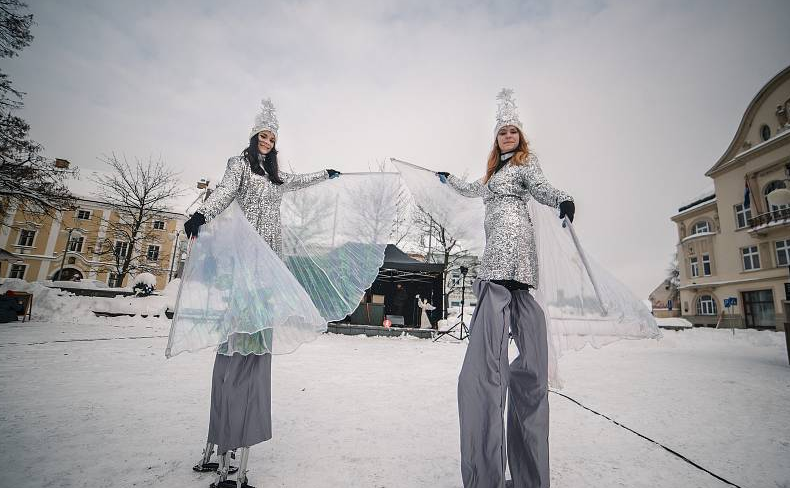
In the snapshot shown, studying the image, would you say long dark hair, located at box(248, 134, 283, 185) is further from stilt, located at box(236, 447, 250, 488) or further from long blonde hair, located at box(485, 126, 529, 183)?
stilt, located at box(236, 447, 250, 488)

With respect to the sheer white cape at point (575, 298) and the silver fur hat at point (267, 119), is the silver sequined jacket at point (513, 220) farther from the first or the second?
the silver fur hat at point (267, 119)

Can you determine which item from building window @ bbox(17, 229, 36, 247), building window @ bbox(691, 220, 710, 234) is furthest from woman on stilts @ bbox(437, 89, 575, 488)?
building window @ bbox(17, 229, 36, 247)

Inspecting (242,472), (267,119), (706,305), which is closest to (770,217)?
(706,305)

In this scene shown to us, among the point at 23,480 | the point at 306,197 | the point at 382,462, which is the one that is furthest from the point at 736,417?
the point at 23,480

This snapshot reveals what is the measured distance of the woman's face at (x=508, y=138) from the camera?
7.37 ft

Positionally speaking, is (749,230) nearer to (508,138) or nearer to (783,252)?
(783,252)

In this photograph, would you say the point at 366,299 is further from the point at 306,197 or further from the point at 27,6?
the point at 27,6

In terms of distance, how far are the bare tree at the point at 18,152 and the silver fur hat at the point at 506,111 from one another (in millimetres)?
15405

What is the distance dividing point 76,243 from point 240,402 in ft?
149

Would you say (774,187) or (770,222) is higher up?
(774,187)

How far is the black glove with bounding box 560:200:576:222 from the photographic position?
180cm

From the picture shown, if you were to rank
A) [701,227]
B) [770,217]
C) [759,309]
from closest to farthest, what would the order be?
[770,217]
[759,309]
[701,227]

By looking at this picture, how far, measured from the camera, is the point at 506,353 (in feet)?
5.87

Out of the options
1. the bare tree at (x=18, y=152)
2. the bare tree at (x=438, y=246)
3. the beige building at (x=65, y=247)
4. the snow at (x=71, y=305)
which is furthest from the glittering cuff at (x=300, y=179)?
the beige building at (x=65, y=247)
